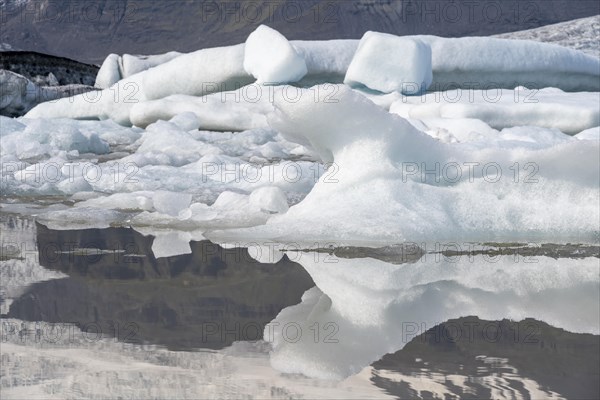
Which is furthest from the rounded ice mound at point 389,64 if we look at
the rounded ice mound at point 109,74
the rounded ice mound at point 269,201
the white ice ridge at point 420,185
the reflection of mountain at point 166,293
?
the rounded ice mound at point 109,74

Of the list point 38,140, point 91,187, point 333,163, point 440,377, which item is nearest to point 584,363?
point 440,377

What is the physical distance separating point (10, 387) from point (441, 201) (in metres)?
2.15

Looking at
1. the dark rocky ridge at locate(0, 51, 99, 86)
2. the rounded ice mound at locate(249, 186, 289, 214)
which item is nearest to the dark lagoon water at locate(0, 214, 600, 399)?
the rounded ice mound at locate(249, 186, 289, 214)

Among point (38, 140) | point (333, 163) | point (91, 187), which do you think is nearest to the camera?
point (333, 163)

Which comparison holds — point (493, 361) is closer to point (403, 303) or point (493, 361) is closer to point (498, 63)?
point (403, 303)

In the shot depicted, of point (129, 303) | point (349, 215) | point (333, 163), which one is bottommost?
point (129, 303)

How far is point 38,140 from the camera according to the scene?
7691 millimetres

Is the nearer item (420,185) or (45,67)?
(420,185)

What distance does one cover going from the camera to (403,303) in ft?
8.13

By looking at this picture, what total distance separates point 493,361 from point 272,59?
27.9ft

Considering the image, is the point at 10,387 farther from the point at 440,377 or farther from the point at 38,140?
the point at 38,140

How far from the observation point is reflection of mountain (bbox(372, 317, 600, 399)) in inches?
68.6

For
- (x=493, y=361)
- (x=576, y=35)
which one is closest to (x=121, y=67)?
(x=576, y=35)

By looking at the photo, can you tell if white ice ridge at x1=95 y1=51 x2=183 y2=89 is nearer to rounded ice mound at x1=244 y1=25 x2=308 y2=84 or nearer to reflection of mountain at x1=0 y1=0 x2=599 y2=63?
rounded ice mound at x1=244 y1=25 x2=308 y2=84
